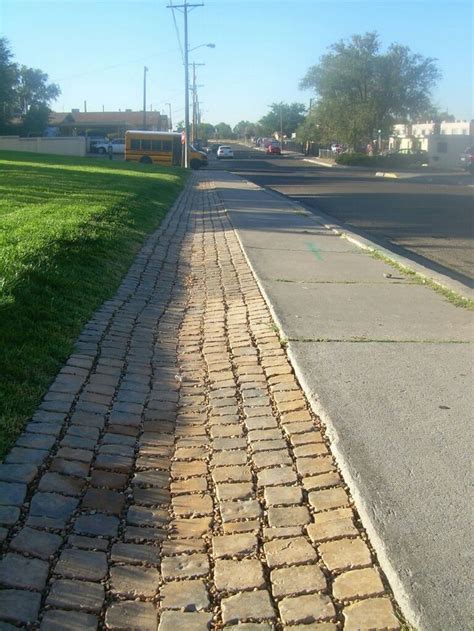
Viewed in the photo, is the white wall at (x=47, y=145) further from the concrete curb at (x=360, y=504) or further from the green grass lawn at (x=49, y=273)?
the concrete curb at (x=360, y=504)

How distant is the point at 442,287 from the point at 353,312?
1.75 meters

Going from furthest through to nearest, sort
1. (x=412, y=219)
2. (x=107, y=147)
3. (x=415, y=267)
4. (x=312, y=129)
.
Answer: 1. (x=312, y=129)
2. (x=107, y=147)
3. (x=412, y=219)
4. (x=415, y=267)

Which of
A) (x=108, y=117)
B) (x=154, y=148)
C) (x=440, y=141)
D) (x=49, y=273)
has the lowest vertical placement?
(x=49, y=273)

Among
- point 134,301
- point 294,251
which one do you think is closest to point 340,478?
point 134,301

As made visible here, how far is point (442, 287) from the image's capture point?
8742 millimetres

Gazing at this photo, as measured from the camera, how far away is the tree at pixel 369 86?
74.5 meters

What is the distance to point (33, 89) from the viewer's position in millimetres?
97688

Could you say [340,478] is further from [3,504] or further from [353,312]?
[353,312]

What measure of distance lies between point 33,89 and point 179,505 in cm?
10106

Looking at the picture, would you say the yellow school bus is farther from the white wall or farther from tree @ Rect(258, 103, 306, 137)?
tree @ Rect(258, 103, 306, 137)

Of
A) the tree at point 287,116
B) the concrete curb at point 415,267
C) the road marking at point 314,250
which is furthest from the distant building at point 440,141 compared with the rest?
the tree at point 287,116

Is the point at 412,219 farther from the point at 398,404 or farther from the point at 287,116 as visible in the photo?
the point at 287,116

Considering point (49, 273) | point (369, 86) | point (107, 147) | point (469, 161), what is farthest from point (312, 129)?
point (49, 273)

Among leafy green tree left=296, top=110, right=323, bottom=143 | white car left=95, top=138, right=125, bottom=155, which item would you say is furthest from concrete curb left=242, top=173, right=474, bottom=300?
leafy green tree left=296, top=110, right=323, bottom=143
